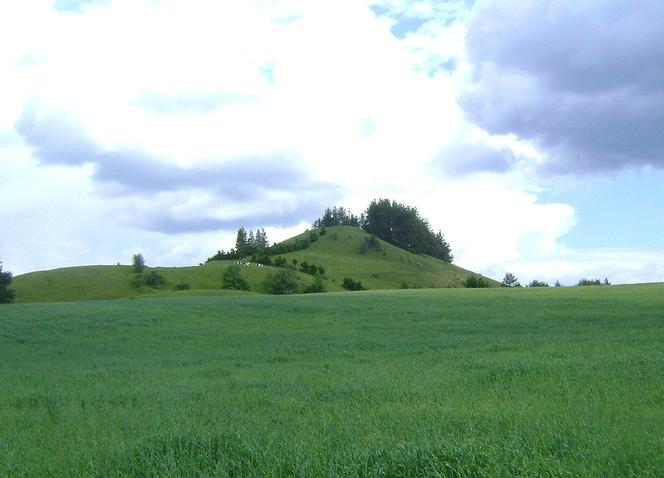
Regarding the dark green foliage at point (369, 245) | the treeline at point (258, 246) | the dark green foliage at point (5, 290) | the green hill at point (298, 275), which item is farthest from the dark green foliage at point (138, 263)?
the dark green foliage at point (369, 245)

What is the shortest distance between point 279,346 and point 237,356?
3.22 meters

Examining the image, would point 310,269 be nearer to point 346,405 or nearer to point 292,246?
point 292,246

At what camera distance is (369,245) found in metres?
175

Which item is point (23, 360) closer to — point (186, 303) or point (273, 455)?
point (273, 455)

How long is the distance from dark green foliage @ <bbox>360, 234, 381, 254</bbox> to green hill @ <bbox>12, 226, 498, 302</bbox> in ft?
2.00

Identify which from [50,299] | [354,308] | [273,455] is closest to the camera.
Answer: [273,455]

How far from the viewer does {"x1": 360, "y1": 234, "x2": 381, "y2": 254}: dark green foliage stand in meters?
173

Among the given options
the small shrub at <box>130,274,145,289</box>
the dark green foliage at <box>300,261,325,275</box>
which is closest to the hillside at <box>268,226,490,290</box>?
the dark green foliage at <box>300,261,325,275</box>

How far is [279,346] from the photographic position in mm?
25266

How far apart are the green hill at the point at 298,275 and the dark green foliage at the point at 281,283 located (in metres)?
6.95

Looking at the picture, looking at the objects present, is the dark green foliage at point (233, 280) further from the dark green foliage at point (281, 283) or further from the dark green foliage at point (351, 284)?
the dark green foliage at point (351, 284)

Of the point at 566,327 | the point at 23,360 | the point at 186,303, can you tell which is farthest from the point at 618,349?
the point at 186,303

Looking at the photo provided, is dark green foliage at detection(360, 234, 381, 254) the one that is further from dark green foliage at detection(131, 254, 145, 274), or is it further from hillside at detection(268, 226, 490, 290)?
dark green foliage at detection(131, 254, 145, 274)

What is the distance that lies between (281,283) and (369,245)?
78.2 m
